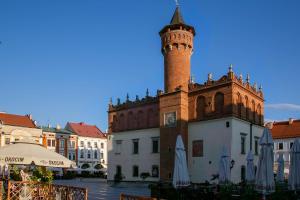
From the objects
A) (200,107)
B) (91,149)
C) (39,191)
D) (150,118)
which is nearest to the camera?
(39,191)

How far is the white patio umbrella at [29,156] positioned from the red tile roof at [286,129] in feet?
175

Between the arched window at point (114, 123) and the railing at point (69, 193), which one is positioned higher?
the arched window at point (114, 123)

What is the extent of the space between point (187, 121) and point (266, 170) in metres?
21.3

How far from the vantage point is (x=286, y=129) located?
61.3 metres

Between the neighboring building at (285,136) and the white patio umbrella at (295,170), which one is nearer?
the white patio umbrella at (295,170)

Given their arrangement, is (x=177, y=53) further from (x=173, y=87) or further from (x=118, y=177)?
(x=118, y=177)

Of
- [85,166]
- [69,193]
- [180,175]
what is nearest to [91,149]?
[85,166]

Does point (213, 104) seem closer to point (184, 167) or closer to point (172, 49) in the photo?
point (172, 49)

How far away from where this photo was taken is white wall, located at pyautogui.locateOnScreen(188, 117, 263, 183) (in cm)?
3256

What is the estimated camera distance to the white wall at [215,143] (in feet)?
107

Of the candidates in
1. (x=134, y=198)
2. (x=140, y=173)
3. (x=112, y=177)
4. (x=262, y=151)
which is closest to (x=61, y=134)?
(x=112, y=177)

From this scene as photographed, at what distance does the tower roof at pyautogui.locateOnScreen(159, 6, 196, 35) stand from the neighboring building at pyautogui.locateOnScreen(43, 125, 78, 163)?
118ft

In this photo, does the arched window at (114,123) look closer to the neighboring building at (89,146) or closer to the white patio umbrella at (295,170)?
the neighboring building at (89,146)

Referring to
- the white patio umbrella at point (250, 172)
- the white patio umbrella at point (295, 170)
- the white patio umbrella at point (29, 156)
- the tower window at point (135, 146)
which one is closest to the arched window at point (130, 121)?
the tower window at point (135, 146)
